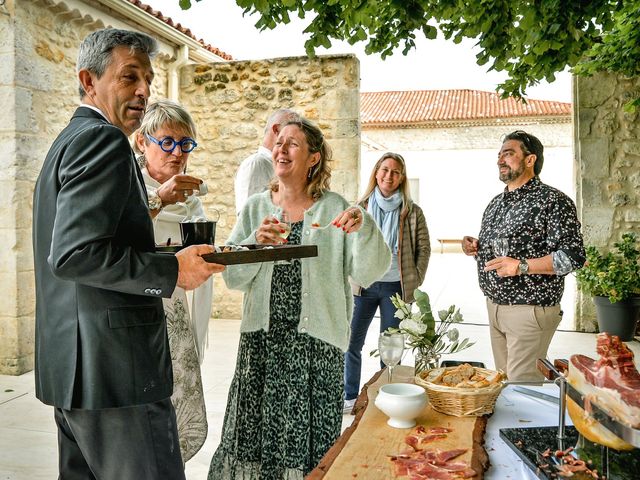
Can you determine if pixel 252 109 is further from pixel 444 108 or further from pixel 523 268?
pixel 444 108

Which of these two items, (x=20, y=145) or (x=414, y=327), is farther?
(x=20, y=145)

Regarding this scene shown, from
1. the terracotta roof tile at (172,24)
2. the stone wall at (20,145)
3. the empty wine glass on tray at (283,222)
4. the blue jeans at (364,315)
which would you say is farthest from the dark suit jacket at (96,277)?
the terracotta roof tile at (172,24)

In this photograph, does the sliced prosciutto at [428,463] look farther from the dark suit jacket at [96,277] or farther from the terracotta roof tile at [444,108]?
the terracotta roof tile at [444,108]

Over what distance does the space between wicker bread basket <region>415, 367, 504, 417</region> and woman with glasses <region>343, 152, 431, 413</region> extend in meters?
2.11

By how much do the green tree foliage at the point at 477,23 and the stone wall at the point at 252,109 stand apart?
1.93 meters

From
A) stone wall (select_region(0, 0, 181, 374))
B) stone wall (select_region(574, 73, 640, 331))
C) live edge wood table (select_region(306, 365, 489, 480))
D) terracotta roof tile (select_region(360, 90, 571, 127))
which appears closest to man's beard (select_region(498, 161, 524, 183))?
live edge wood table (select_region(306, 365, 489, 480))

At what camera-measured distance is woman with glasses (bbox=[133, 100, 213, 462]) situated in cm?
213

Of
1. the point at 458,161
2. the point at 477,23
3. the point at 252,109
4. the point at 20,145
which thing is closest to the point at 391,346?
the point at 477,23

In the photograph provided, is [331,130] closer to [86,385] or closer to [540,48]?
[540,48]

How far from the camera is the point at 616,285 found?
5.53m

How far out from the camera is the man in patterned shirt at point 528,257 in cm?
269

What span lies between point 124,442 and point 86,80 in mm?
954

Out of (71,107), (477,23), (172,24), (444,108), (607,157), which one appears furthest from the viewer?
(444,108)

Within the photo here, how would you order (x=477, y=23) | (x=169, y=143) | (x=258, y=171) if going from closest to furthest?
(x=169, y=143) < (x=258, y=171) < (x=477, y=23)
